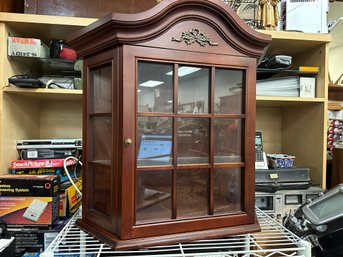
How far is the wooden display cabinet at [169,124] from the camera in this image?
1.77 ft

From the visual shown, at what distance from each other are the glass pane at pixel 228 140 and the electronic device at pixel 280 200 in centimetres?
43

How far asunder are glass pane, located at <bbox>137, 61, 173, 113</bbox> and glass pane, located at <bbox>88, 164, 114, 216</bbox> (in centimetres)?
17

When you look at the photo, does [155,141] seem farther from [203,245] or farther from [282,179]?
[282,179]

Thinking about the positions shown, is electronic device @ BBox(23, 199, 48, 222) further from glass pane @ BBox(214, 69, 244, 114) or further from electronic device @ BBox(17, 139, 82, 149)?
glass pane @ BBox(214, 69, 244, 114)

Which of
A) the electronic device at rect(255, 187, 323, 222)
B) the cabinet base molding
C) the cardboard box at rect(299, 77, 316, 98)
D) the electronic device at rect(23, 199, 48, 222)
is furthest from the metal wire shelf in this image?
the cardboard box at rect(299, 77, 316, 98)

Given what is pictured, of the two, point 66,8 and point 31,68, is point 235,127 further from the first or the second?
point 31,68

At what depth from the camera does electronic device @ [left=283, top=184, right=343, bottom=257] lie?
68 cm

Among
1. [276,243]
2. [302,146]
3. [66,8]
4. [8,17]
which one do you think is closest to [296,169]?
[302,146]

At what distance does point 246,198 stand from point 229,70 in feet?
1.07

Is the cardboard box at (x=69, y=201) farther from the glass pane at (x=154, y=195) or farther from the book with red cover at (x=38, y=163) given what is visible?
the glass pane at (x=154, y=195)

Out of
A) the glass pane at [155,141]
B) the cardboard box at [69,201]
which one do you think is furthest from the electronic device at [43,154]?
the glass pane at [155,141]

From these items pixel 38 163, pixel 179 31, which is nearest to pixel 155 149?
pixel 179 31

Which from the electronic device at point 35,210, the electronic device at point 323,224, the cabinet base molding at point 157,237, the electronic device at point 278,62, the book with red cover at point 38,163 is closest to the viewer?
the cabinet base molding at point 157,237

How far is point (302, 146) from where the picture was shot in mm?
1166
